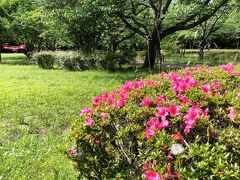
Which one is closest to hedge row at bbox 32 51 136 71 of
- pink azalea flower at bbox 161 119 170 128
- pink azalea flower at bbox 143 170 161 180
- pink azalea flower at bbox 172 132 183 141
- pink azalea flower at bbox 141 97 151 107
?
pink azalea flower at bbox 141 97 151 107

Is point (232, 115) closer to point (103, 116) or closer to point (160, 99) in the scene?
point (160, 99)

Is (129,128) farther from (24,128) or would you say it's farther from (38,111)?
(38,111)

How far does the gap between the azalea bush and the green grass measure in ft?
1.30

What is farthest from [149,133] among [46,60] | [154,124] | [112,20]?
[46,60]

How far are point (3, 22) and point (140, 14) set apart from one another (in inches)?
322

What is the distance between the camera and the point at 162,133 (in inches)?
85.7

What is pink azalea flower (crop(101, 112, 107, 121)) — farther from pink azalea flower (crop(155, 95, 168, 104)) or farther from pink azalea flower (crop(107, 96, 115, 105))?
pink azalea flower (crop(155, 95, 168, 104))

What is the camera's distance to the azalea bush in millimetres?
2002

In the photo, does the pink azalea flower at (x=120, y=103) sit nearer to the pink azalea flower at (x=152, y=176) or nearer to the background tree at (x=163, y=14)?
the pink azalea flower at (x=152, y=176)

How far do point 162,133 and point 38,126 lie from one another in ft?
11.9

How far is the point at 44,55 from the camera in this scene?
648 inches

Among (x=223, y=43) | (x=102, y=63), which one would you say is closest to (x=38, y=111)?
(x=102, y=63)

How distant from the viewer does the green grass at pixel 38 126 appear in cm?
363

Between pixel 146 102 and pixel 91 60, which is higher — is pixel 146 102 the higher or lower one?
the higher one
